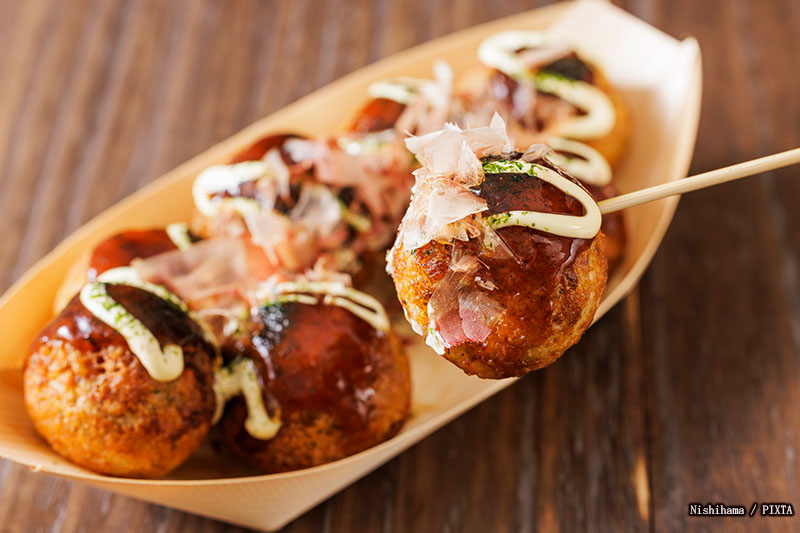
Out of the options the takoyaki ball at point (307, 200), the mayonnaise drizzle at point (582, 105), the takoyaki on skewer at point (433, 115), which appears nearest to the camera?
the takoyaki ball at point (307, 200)

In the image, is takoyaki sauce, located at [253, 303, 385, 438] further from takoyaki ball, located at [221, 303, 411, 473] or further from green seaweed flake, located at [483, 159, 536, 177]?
Result: green seaweed flake, located at [483, 159, 536, 177]

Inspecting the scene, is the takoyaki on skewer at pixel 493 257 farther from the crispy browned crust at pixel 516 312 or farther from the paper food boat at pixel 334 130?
the paper food boat at pixel 334 130

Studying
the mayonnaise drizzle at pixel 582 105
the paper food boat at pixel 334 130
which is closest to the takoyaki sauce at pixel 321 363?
the paper food boat at pixel 334 130

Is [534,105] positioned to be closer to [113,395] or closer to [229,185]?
[229,185]

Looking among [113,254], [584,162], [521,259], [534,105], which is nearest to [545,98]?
[534,105]

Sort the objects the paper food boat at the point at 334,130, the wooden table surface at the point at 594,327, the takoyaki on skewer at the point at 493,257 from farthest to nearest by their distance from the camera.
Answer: the wooden table surface at the point at 594,327 < the paper food boat at the point at 334,130 < the takoyaki on skewer at the point at 493,257

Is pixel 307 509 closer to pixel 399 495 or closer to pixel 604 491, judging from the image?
pixel 399 495

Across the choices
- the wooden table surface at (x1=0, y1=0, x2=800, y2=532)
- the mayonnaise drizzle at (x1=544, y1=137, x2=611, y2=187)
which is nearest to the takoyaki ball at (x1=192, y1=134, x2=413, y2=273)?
the mayonnaise drizzle at (x1=544, y1=137, x2=611, y2=187)
